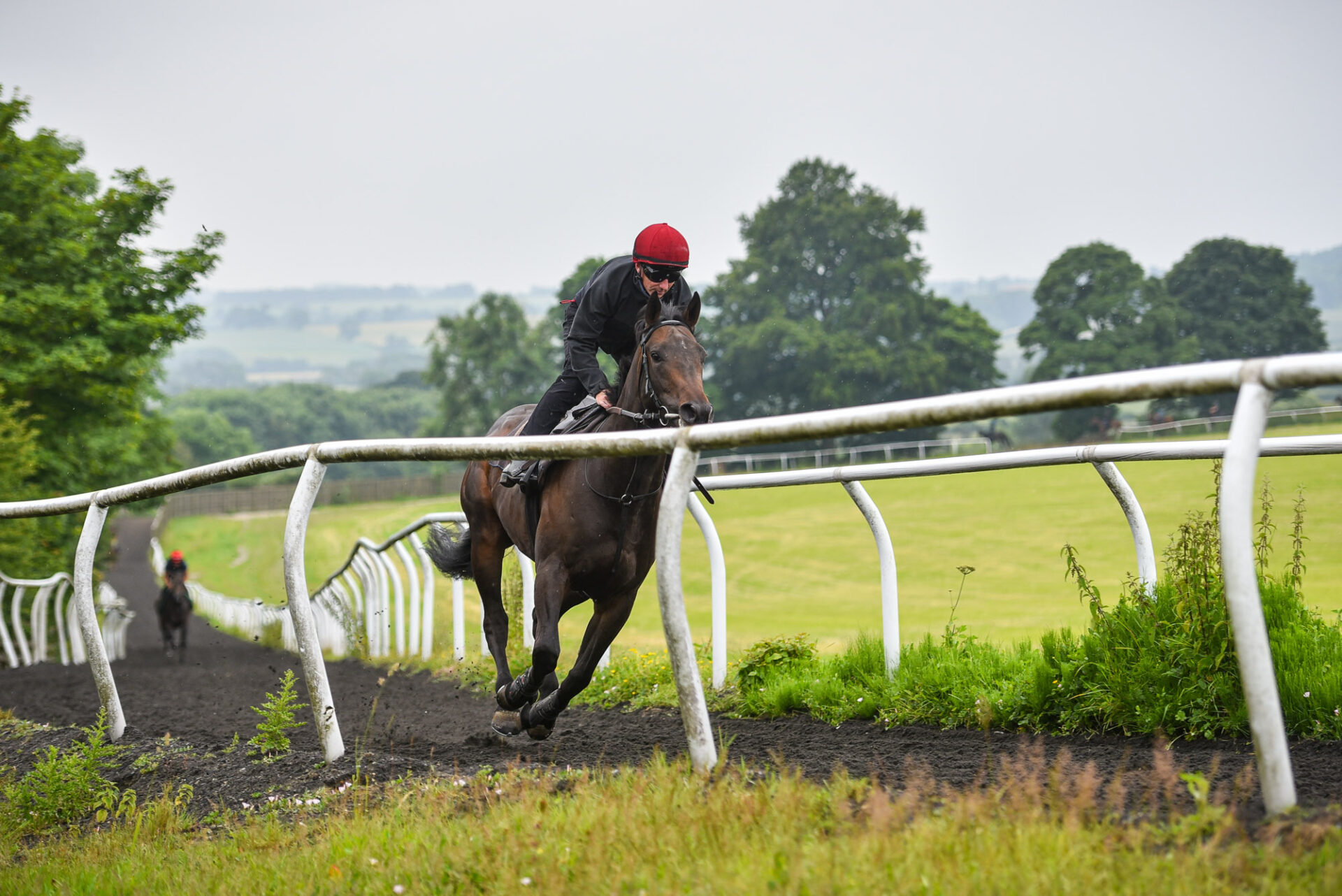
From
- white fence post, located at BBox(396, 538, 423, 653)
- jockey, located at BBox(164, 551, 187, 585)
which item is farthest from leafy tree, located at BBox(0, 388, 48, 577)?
white fence post, located at BBox(396, 538, 423, 653)

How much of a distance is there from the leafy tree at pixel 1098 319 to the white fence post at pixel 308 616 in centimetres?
6212

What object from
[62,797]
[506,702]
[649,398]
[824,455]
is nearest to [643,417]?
[649,398]

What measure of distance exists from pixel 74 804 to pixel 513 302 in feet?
262

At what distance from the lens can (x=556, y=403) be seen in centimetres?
603

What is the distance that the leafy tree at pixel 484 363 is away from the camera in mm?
79188

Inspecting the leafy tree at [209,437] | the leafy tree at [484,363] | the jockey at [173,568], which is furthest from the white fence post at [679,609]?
the leafy tree at [209,437]

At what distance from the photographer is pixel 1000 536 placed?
24359 mm

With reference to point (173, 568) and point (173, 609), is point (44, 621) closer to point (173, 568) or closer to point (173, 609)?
point (173, 609)

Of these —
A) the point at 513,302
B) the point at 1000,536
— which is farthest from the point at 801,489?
the point at 513,302

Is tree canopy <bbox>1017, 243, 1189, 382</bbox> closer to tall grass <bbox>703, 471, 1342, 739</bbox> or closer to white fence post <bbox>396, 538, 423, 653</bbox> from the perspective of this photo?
white fence post <bbox>396, 538, 423, 653</bbox>

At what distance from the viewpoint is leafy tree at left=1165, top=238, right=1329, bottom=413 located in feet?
217

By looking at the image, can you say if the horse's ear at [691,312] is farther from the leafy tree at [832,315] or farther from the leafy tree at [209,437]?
the leafy tree at [209,437]

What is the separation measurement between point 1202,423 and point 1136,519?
34658 millimetres

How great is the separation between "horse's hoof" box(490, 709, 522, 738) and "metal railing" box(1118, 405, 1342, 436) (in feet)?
97.8
